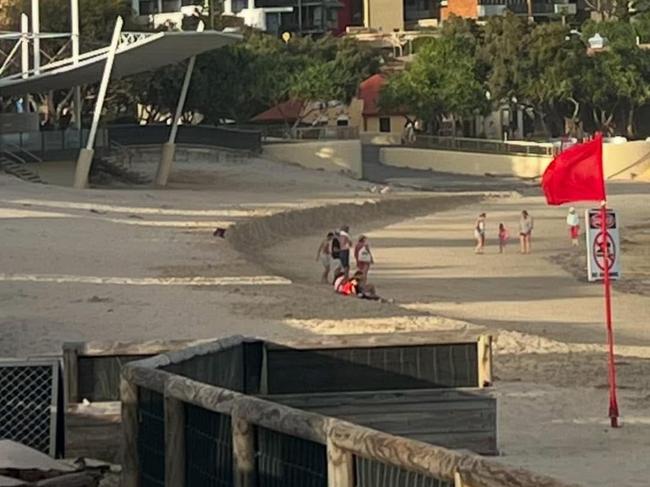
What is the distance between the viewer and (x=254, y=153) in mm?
66688

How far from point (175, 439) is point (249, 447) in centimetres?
83

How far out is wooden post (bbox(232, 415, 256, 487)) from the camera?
753 centimetres

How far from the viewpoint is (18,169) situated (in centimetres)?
5247

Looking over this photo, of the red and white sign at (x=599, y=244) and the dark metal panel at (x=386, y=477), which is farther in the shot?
the red and white sign at (x=599, y=244)

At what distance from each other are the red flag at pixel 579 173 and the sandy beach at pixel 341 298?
210 centimetres

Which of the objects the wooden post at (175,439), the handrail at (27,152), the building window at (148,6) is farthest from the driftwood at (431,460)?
the building window at (148,6)

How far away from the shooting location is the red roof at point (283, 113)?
290ft

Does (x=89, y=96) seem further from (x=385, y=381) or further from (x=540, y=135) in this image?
(x=385, y=381)

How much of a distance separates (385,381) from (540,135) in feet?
263

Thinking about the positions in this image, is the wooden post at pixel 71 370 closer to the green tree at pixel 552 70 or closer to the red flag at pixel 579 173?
the red flag at pixel 579 173

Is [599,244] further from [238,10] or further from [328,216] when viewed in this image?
[238,10]

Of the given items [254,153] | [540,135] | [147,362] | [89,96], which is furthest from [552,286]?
[540,135]

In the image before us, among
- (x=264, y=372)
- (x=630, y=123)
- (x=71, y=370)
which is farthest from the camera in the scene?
(x=630, y=123)

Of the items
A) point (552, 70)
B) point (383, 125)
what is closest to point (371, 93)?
point (383, 125)
